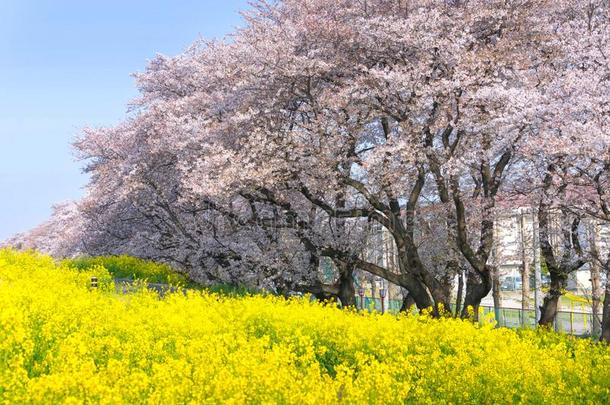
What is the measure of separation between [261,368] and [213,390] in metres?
0.68

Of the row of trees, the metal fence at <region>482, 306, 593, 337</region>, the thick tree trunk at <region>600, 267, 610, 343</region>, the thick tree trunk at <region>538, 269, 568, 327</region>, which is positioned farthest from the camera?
the metal fence at <region>482, 306, 593, 337</region>

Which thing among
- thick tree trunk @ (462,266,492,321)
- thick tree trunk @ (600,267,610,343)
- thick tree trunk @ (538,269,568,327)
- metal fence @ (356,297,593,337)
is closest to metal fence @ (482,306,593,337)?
metal fence @ (356,297,593,337)

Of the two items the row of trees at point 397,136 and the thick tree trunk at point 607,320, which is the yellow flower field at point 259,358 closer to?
the thick tree trunk at point 607,320

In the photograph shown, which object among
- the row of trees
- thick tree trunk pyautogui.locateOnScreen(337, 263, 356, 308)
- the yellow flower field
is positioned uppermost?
the row of trees

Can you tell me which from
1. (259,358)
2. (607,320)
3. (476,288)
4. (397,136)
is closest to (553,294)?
(476,288)

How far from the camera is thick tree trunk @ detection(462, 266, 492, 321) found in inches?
774

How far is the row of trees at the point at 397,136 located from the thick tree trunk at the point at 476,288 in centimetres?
8

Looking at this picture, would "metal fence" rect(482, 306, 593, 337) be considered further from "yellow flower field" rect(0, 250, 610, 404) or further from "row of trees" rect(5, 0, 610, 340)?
"yellow flower field" rect(0, 250, 610, 404)

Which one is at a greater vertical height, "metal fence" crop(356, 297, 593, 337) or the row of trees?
the row of trees

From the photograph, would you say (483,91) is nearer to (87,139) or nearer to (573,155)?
(573,155)

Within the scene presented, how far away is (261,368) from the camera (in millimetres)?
7535

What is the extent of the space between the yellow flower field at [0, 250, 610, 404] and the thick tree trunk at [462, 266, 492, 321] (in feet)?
18.4

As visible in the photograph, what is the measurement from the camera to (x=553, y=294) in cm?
2156

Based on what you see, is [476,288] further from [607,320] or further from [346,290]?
[346,290]
